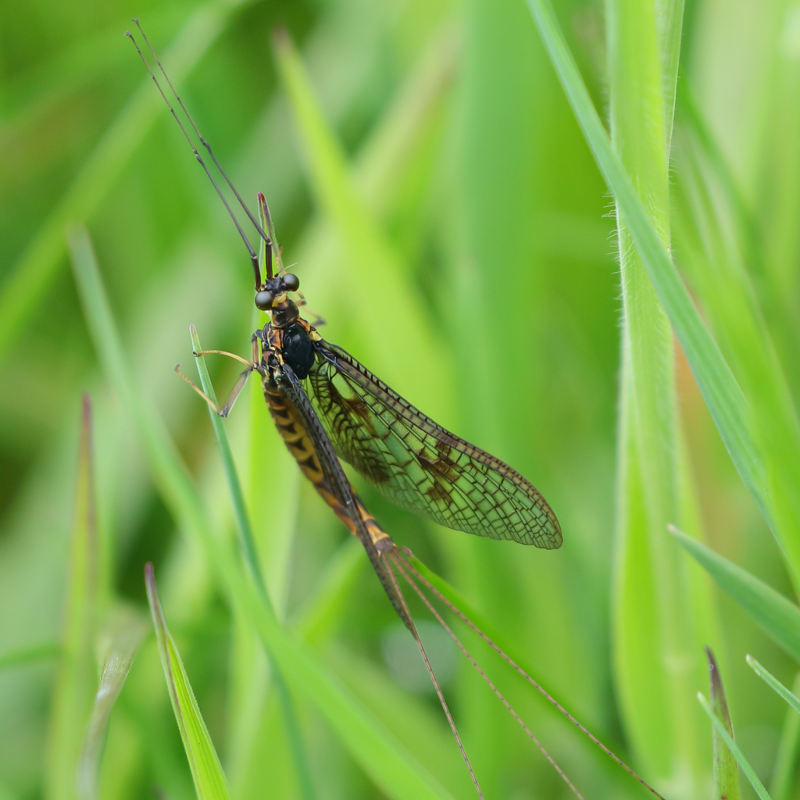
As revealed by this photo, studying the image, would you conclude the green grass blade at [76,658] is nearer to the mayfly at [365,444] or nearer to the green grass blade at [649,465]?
the mayfly at [365,444]

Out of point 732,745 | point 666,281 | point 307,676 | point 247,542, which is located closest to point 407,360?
point 247,542

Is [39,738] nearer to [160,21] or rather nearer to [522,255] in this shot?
[522,255]

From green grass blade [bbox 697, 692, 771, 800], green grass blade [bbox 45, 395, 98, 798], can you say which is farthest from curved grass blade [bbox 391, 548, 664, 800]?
green grass blade [bbox 45, 395, 98, 798]

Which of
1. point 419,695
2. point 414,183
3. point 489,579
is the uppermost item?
point 414,183

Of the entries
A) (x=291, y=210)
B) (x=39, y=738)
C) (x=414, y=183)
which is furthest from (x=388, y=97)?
(x=39, y=738)

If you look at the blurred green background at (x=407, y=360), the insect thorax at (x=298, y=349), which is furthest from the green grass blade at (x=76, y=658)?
the insect thorax at (x=298, y=349)

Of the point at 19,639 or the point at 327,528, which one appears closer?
the point at 19,639

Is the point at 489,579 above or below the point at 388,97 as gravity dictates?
below
